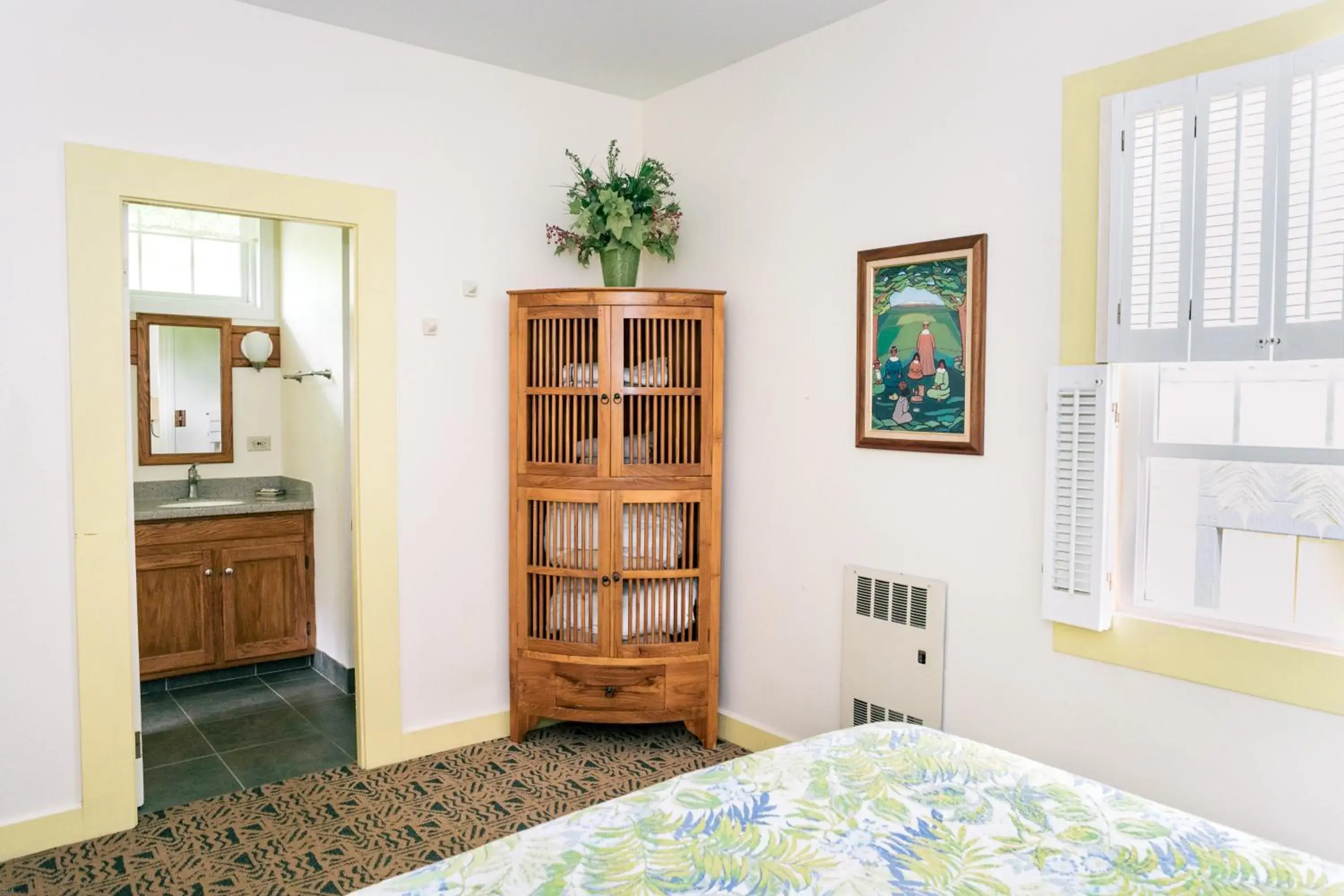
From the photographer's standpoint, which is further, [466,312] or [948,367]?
[466,312]

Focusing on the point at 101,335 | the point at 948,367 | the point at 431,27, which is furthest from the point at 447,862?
the point at 431,27

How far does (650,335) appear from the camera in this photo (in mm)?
3543

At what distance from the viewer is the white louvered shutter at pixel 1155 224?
224 cm

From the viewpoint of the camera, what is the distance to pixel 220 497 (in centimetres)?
484

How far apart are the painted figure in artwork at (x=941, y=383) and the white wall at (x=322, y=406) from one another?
2.80m

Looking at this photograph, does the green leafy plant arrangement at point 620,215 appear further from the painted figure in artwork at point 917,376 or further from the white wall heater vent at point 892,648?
the white wall heater vent at point 892,648

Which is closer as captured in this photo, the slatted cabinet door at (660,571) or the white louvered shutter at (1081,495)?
the white louvered shutter at (1081,495)

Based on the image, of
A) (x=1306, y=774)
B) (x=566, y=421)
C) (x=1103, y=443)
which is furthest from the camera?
(x=566, y=421)

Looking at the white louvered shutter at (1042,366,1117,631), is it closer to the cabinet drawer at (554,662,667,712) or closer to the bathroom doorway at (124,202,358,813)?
the cabinet drawer at (554,662,667,712)

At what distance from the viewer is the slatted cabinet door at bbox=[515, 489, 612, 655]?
3.56 metres

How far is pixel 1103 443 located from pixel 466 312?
8.21 ft

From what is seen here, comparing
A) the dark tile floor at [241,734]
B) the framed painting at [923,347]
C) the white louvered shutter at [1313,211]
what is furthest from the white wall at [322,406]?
the white louvered shutter at [1313,211]

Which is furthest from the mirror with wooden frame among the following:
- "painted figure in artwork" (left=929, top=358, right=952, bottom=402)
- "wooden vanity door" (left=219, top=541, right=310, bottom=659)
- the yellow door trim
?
→ "painted figure in artwork" (left=929, top=358, right=952, bottom=402)

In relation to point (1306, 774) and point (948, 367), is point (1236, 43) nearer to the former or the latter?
point (948, 367)
